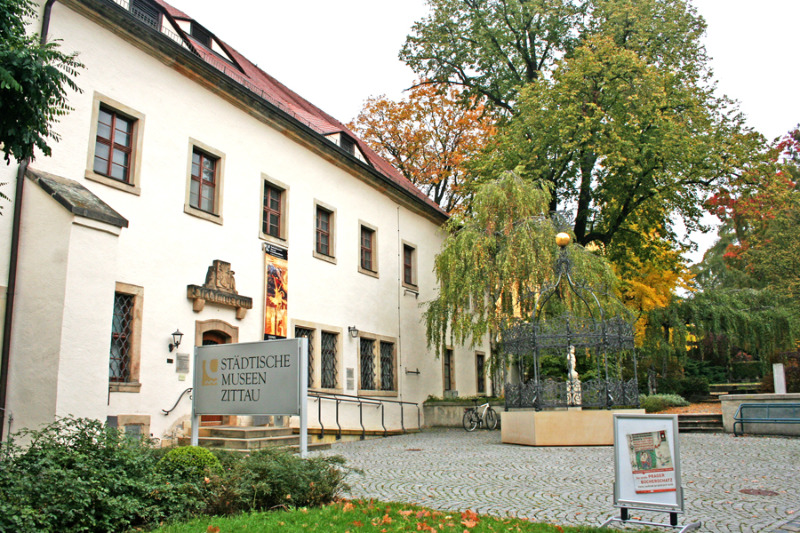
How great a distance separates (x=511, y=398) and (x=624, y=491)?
29.7 feet

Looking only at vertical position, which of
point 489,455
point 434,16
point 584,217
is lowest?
point 489,455

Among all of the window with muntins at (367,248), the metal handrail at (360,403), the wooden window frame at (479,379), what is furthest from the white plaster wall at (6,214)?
the wooden window frame at (479,379)

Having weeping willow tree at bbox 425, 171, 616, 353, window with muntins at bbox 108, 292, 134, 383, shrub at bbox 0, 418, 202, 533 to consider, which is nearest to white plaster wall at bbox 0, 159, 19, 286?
window with muntins at bbox 108, 292, 134, 383

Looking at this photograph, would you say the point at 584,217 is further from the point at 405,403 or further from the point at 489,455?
the point at 489,455

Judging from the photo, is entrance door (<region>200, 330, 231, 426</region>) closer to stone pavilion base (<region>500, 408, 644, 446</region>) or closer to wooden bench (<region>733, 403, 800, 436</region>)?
stone pavilion base (<region>500, 408, 644, 446</region>)

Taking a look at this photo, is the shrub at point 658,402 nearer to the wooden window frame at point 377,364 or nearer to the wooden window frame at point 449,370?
the wooden window frame at point 449,370

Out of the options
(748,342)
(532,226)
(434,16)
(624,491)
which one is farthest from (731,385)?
(624,491)

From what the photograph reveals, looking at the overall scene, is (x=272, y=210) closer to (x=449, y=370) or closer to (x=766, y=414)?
(x=449, y=370)

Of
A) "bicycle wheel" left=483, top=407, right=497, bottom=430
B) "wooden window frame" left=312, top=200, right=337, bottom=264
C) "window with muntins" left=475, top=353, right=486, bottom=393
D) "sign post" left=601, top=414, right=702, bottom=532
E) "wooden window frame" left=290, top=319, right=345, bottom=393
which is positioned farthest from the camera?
"window with muntins" left=475, top=353, right=486, bottom=393

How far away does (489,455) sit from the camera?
41.1 ft

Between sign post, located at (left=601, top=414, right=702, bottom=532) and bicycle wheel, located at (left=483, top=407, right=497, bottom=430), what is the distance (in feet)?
45.9

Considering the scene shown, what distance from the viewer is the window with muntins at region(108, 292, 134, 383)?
11805 millimetres

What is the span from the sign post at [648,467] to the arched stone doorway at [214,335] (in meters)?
9.42

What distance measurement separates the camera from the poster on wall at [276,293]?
15.7 meters
